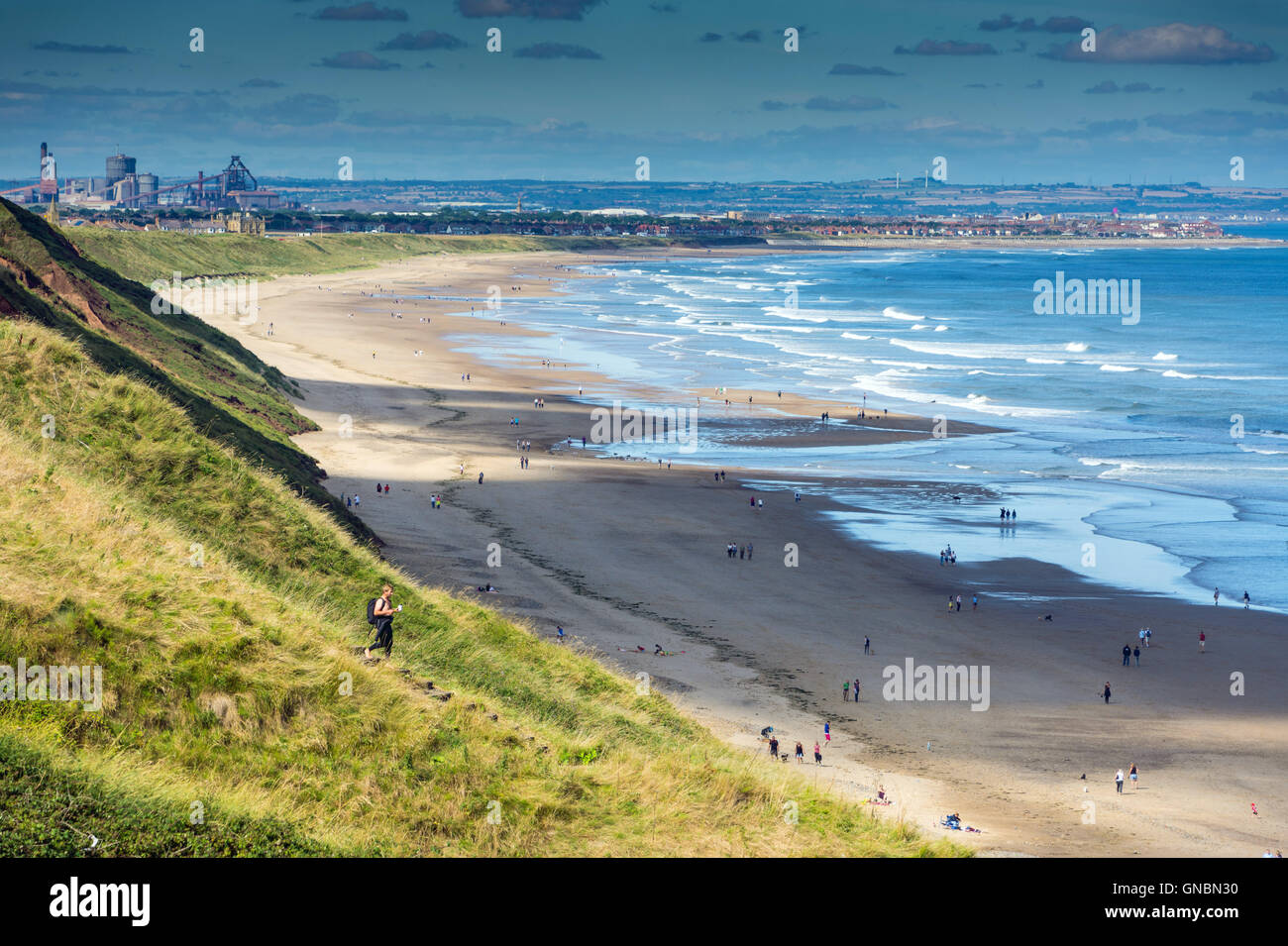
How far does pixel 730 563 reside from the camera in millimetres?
40469

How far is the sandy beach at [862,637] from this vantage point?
958 inches

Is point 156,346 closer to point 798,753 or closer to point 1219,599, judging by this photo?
point 798,753

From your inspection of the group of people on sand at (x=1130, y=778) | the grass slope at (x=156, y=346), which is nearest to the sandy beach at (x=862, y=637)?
the group of people on sand at (x=1130, y=778)

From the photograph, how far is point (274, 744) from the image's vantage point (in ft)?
42.8

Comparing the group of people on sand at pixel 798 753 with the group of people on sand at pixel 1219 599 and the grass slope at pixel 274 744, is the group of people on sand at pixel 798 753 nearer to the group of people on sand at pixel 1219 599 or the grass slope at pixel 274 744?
the grass slope at pixel 274 744

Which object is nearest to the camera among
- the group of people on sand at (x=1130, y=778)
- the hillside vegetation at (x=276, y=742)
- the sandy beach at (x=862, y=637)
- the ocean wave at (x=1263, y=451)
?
the hillside vegetation at (x=276, y=742)

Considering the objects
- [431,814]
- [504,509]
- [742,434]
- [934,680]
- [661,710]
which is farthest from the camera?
[742,434]

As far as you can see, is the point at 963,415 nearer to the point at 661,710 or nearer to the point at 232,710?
the point at 661,710

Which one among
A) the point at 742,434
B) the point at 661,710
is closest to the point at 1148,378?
the point at 742,434

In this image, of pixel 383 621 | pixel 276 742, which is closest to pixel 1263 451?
pixel 383 621

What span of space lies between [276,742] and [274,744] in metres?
0.04

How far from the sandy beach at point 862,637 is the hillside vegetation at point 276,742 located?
7676 millimetres

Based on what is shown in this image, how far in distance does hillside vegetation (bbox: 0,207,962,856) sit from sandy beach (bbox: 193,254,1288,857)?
768 centimetres
